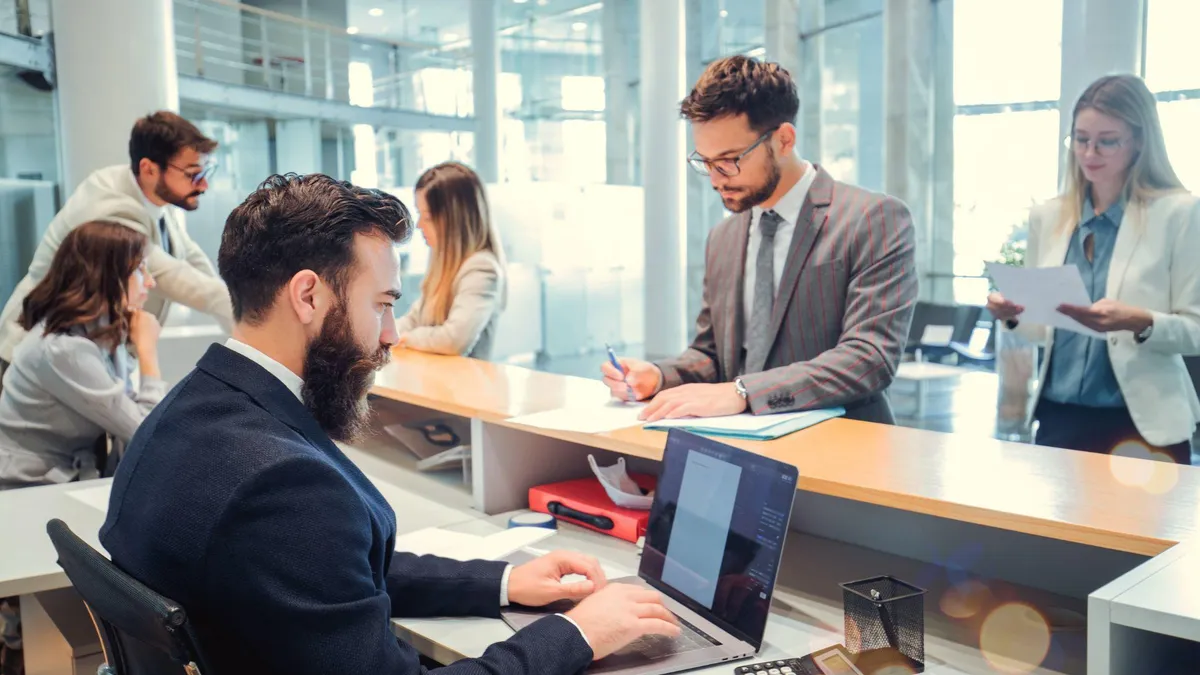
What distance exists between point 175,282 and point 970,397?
6.60 metres

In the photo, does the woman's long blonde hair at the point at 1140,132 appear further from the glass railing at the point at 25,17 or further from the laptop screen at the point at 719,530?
the glass railing at the point at 25,17

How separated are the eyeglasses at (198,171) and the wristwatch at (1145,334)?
3251mm

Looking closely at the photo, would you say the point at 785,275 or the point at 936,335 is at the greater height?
the point at 785,275

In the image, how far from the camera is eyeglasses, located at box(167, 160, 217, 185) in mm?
3752

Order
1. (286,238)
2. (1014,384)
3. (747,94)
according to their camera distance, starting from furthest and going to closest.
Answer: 1. (1014,384)
2. (747,94)
3. (286,238)

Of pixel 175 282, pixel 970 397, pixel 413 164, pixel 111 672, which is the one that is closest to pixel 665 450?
pixel 111 672

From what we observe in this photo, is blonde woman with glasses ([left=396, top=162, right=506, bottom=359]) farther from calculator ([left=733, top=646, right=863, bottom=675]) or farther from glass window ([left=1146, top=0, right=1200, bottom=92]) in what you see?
glass window ([left=1146, top=0, right=1200, bottom=92])

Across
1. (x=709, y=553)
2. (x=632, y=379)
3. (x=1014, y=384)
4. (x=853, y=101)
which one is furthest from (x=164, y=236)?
(x=853, y=101)

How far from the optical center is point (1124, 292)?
259 cm

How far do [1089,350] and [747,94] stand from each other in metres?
1.19

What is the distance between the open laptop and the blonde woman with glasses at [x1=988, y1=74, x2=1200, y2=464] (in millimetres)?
1304

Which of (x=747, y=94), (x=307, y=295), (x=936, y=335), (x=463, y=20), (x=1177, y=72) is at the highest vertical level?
(x=463, y=20)

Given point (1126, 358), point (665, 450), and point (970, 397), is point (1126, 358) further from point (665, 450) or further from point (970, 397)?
point (970, 397)

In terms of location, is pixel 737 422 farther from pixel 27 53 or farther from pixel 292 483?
pixel 27 53
